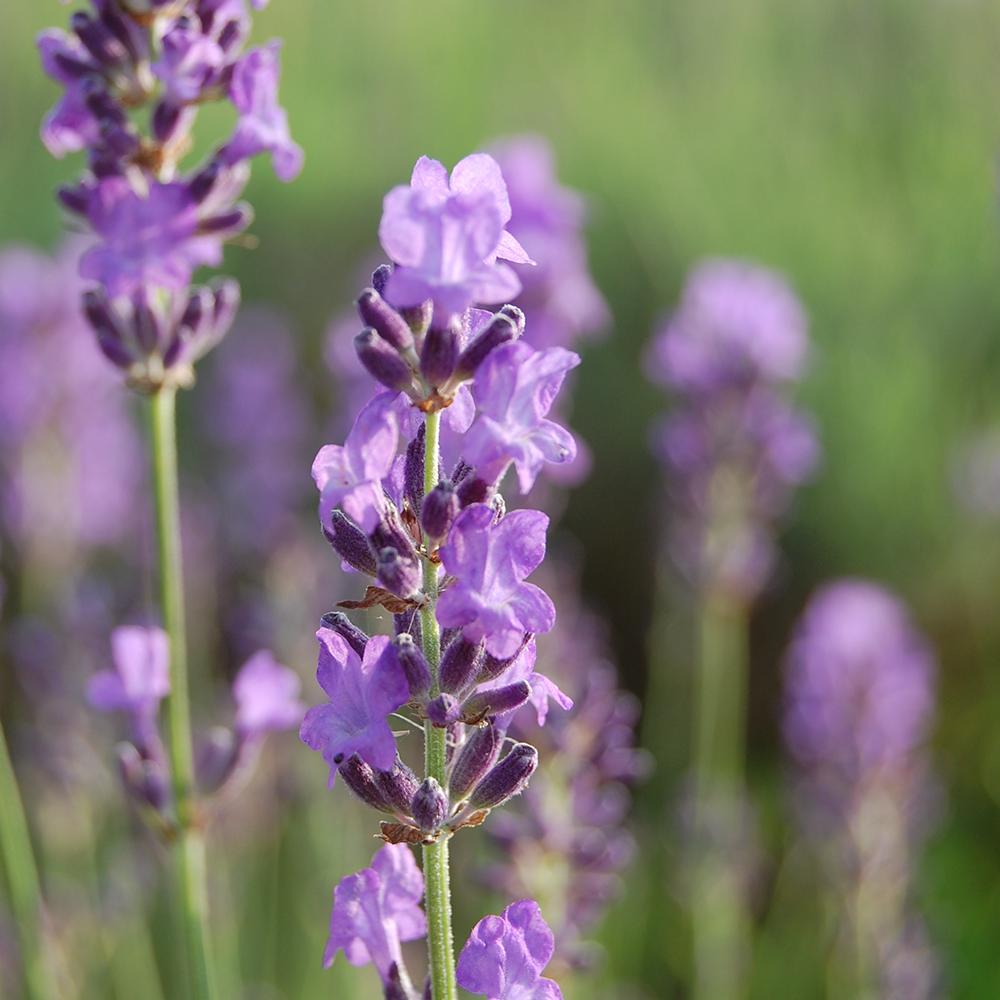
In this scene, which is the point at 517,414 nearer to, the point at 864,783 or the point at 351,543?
the point at 351,543

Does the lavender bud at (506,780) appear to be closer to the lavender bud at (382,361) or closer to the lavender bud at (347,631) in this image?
the lavender bud at (347,631)

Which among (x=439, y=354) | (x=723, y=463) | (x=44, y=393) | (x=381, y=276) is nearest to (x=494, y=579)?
(x=439, y=354)

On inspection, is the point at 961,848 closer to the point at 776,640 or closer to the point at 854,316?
the point at 776,640

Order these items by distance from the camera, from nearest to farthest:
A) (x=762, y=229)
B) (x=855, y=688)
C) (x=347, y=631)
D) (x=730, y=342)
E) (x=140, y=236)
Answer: (x=347, y=631) < (x=140, y=236) < (x=855, y=688) < (x=730, y=342) < (x=762, y=229)

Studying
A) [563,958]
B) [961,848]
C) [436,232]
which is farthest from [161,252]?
[961,848]

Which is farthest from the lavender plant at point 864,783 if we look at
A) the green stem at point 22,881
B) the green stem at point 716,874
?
the green stem at point 22,881

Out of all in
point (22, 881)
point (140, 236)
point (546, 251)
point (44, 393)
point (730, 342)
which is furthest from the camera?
point (44, 393)

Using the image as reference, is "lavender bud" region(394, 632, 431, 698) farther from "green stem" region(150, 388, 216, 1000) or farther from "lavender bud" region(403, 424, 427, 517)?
"green stem" region(150, 388, 216, 1000)
